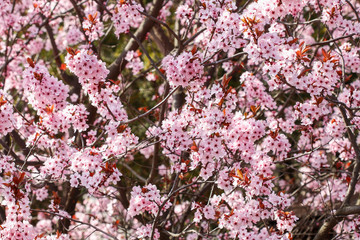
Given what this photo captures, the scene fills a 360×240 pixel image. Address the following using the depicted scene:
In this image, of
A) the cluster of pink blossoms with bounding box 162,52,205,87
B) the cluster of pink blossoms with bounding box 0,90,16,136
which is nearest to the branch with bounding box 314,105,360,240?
the cluster of pink blossoms with bounding box 162,52,205,87

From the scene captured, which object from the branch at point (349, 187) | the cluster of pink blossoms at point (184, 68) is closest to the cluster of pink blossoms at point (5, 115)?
the cluster of pink blossoms at point (184, 68)

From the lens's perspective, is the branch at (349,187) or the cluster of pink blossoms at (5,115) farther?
the branch at (349,187)

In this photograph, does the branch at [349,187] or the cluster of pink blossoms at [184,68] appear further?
the branch at [349,187]

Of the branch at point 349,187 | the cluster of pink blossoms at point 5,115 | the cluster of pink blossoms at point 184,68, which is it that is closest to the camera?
the cluster of pink blossoms at point 184,68

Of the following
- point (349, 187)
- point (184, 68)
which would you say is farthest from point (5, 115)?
point (349, 187)

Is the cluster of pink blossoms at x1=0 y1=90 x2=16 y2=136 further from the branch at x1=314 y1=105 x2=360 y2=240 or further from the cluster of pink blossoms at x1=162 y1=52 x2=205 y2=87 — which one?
the branch at x1=314 y1=105 x2=360 y2=240

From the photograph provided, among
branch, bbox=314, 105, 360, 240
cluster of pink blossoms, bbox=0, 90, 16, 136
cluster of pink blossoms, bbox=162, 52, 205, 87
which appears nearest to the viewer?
cluster of pink blossoms, bbox=162, 52, 205, 87

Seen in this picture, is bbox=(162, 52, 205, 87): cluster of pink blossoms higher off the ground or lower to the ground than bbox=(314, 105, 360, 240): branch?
higher

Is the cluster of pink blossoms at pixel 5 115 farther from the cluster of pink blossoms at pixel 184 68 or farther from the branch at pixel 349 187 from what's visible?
the branch at pixel 349 187

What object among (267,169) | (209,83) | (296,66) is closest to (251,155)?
(267,169)

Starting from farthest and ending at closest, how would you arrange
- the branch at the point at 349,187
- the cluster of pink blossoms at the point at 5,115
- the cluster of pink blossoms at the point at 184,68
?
the branch at the point at 349,187
the cluster of pink blossoms at the point at 5,115
the cluster of pink blossoms at the point at 184,68

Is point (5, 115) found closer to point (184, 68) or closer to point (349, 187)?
point (184, 68)

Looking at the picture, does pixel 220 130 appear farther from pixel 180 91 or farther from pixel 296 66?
pixel 180 91

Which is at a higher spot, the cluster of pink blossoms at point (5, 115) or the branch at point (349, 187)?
the cluster of pink blossoms at point (5, 115)
